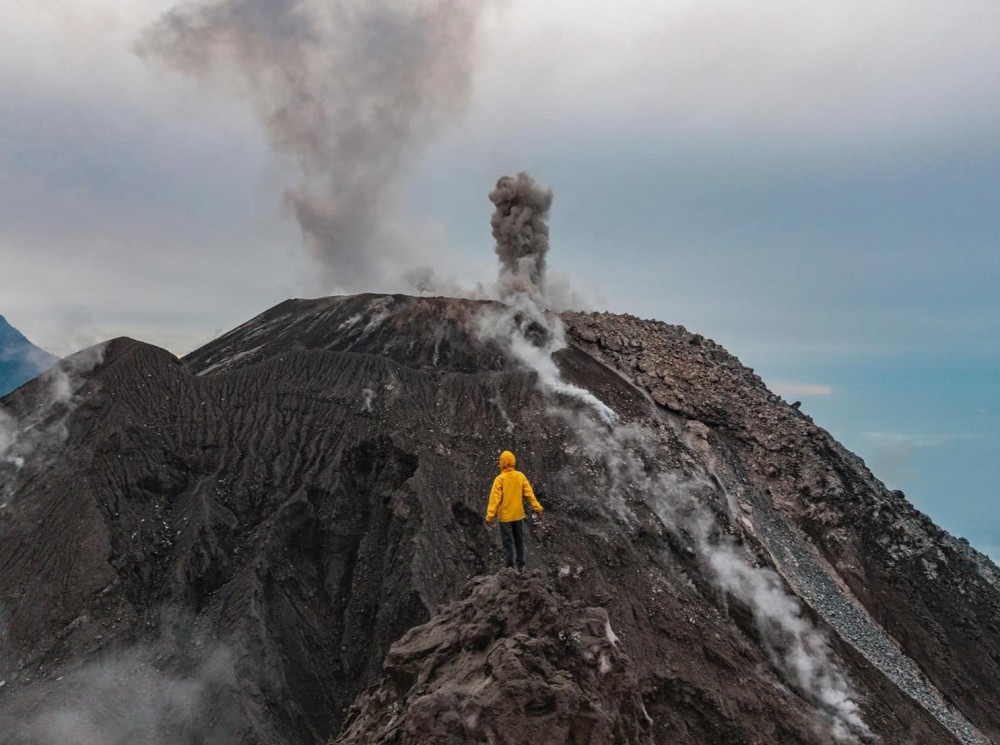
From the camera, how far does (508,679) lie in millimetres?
8000

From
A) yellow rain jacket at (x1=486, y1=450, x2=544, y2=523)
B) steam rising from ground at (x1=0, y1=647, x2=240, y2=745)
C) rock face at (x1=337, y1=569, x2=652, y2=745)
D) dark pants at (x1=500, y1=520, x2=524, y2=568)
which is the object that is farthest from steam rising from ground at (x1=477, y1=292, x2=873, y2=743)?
rock face at (x1=337, y1=569, x2=652, y2=745)

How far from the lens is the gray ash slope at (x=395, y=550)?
21547 mm

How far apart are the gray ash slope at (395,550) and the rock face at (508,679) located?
5.96 metres

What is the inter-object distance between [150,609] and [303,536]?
19.8 feet

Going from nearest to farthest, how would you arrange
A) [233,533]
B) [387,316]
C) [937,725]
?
[937,725] < [233,533] < [387,316]

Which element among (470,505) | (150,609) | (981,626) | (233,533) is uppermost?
(981,626)

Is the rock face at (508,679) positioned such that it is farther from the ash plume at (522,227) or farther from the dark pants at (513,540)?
the ash plume at (522,227)

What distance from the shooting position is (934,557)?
30938 mm

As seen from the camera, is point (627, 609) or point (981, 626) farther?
point (981, 626)

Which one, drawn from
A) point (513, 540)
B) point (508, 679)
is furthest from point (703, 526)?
point (508, 679)

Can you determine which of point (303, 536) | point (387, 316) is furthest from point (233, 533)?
point (387, 316)

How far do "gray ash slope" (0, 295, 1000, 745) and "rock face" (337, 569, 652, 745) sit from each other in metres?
5.96

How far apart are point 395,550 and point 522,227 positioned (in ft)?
108

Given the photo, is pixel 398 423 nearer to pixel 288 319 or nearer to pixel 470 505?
pixel 470 505
